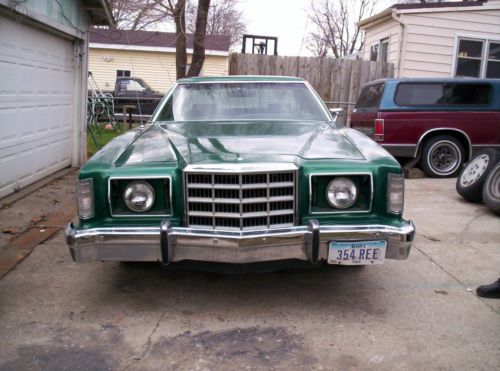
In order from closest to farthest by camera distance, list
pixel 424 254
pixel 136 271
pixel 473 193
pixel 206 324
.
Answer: pixel 206 324 → pixel 136 271 → pixel 424 254 → pixel 473 193

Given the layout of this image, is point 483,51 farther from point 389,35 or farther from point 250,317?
point 250,317

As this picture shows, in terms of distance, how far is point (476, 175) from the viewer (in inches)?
285

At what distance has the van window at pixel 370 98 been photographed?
31.1 feet

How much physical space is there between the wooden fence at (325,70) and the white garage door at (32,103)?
487cm

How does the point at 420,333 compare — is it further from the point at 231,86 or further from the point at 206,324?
the point at 231,86

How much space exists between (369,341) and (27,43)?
6332 millimetres

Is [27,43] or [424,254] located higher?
[27,43]

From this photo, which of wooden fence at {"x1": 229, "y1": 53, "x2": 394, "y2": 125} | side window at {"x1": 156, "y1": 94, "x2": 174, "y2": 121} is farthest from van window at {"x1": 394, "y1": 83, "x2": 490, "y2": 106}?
side window at {"x1": 156, "y1": 94, "x2": 174, "y2": 121}

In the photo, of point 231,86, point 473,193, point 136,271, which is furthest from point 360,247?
point 473,193

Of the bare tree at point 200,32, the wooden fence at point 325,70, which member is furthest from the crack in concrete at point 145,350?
the wooden fence at point 325,70

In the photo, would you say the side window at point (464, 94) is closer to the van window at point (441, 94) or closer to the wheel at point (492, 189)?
the van window at point (441, 94)

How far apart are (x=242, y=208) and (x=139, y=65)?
81.1 feet

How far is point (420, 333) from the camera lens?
3.40m

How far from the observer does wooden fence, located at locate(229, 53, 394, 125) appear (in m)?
13.0
